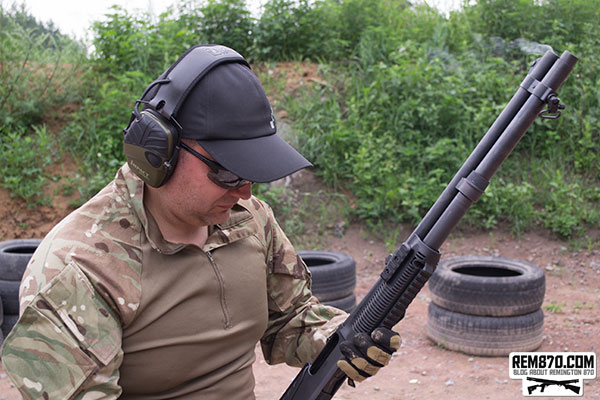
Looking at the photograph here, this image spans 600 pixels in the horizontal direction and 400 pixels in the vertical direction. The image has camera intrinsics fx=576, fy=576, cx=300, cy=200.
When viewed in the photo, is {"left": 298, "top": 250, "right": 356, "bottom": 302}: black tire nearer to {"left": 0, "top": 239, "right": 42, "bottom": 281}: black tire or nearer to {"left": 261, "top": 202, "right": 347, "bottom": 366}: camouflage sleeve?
{"left": 0, "top": 239, "right": 42, "bottom": 281}: black tire

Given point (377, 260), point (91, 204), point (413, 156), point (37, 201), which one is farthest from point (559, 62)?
point (37, 201)

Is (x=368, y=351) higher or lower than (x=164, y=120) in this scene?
lower

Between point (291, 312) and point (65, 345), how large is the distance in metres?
1.00

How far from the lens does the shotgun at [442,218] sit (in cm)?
196

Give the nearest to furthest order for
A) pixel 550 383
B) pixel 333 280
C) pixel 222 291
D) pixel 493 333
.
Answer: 1. pixel 222 291
2. pixel 550 383
3. pixel 493 333
4. pixel 333 280

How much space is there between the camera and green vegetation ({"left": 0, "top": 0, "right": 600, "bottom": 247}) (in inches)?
313

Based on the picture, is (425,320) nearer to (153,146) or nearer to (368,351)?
(368,351)

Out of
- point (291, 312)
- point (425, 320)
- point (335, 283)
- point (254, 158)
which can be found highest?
point (254, 158)

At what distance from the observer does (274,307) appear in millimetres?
2402

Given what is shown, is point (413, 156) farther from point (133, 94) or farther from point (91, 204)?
point (91, 204)

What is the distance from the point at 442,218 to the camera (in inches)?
81.0

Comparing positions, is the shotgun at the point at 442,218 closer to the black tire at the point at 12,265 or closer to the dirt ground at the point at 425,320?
the dirt ground at the point at 425,320
